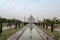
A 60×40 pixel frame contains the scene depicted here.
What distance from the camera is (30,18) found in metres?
59.5

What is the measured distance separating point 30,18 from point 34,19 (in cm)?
310

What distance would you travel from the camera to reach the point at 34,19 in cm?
6203
